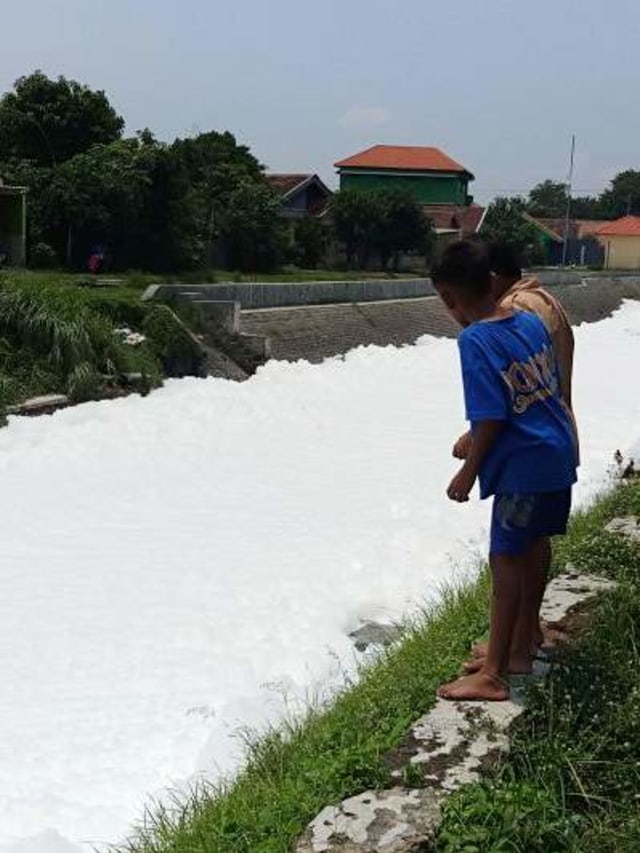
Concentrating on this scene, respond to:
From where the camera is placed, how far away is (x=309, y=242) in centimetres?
2864

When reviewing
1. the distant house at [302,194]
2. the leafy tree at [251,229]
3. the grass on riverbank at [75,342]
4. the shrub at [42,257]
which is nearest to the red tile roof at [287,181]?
the distant house at [302,194]

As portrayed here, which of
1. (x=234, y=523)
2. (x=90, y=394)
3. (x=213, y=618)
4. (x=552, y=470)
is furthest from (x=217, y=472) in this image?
(x=552, y=470)

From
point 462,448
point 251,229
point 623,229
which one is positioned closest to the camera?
point 462,448

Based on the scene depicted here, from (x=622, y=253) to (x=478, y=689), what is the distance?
156ft

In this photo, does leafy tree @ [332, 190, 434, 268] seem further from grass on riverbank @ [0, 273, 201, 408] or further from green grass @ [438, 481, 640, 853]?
green grass @ [438, 481, 640, 853]

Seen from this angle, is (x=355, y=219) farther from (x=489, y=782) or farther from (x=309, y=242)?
(x=489, y=782)

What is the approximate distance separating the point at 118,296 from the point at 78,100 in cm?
1019

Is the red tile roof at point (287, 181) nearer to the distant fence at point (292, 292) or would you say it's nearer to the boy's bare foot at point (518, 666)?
the distant fence at point (292, 292)

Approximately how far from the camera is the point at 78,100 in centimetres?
2138

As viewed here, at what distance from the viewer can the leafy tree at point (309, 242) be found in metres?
28.4

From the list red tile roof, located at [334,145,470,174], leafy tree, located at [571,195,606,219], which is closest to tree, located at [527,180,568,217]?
leafy tree, located at [571,195,606,219]

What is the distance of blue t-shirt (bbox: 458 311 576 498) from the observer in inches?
104

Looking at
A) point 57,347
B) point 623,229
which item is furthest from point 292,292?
point 623,229

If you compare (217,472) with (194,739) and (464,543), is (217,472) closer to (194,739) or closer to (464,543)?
(464,543)
